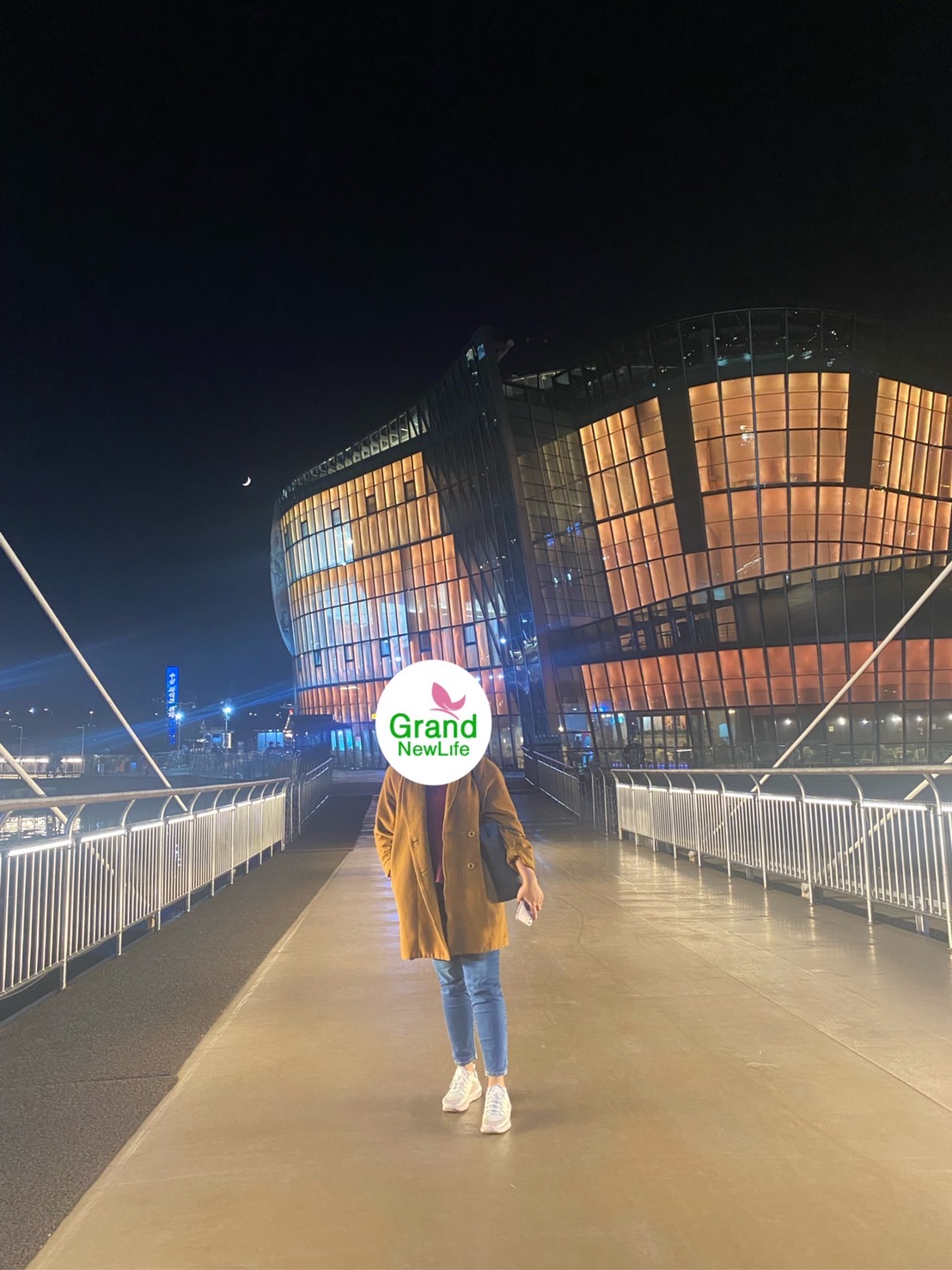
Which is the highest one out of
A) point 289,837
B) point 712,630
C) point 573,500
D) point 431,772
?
point 573,500

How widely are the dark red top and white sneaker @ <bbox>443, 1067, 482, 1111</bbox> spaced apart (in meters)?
0.90

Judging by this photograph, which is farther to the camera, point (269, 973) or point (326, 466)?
point (326, 466)

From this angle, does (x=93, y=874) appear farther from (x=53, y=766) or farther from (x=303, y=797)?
(x=53, y=766)

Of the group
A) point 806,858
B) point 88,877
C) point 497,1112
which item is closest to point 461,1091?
point 497,1112

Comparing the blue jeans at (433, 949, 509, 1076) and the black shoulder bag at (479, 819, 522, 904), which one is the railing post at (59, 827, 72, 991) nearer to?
the blue jeans at (433, 949, 509, 1076)

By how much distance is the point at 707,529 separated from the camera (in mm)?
44812

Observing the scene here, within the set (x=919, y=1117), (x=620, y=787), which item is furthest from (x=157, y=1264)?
(x=620, y=787)

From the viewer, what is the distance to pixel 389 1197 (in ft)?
10.3

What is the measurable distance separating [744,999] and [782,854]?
206 inches

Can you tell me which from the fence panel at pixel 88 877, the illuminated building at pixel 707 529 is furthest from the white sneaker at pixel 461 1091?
the illuminated building at pixel 707 529

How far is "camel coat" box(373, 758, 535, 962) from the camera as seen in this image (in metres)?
3.97

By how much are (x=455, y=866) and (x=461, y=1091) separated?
3.33 ft

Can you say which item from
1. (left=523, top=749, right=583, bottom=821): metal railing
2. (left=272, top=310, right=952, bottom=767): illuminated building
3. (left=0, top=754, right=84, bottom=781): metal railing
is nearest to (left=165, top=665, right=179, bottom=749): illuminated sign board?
(left=0, top=754, right=84, bottom=781): metal railing

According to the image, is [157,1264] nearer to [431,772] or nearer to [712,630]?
[431,772]
